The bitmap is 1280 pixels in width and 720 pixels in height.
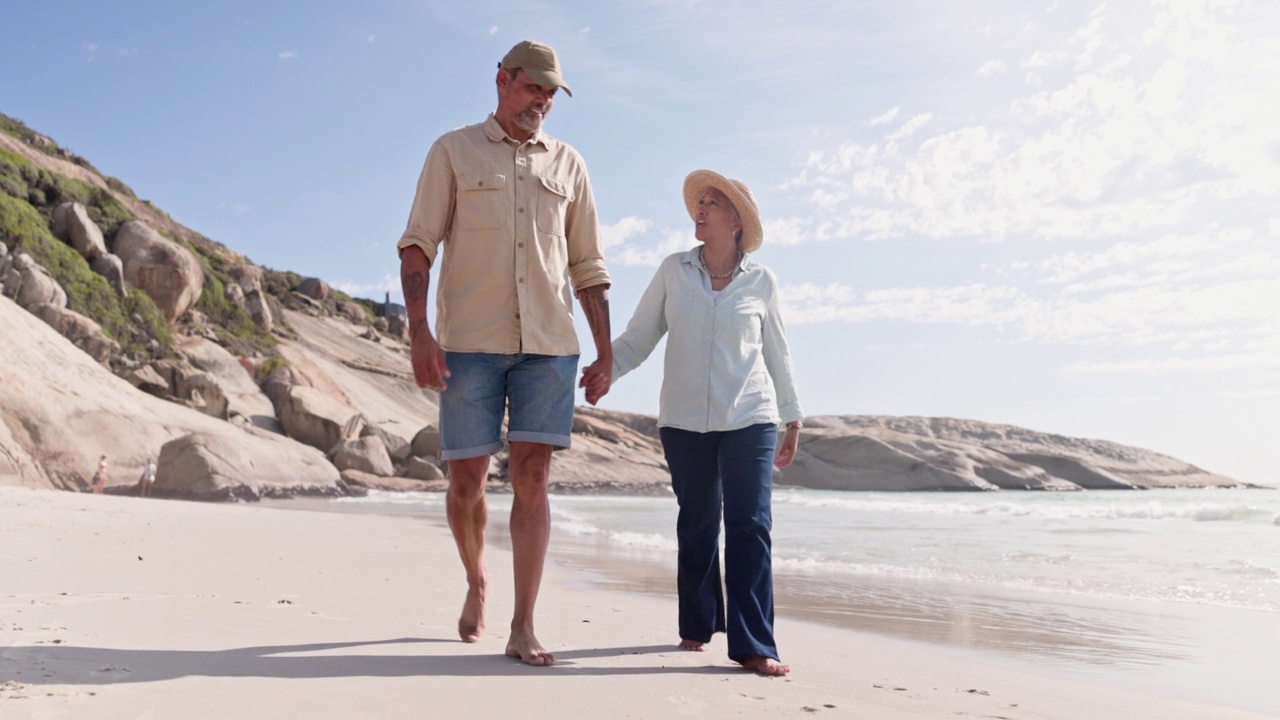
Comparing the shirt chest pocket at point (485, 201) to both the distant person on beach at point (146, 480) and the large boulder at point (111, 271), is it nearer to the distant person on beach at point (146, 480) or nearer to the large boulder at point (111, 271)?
the distant person on beach at point (146, 480)

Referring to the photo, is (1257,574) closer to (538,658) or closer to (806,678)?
(806,678)

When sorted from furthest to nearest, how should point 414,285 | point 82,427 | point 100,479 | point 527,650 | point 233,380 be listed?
point 233,380 → point 82,427 → point 100,479 → point 414,285 → point 527,650

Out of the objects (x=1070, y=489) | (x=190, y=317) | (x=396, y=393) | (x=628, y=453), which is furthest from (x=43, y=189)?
(x=1070, y=489)

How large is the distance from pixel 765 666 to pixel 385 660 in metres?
1.27

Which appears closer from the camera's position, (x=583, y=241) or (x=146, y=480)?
(x=583, y=241)

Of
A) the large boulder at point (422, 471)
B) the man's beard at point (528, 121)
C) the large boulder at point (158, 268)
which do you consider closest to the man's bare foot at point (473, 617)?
the man's beard at point (528, 121)

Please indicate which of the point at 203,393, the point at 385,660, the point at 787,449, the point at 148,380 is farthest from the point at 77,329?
the point at 787,449

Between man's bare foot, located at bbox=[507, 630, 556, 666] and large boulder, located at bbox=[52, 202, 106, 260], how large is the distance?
29172mm

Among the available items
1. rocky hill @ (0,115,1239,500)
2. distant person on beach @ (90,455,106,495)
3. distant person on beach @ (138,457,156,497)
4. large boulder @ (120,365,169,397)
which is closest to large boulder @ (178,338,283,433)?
rocky hill @ (0,115,1239,500)

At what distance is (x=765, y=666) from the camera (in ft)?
11.1

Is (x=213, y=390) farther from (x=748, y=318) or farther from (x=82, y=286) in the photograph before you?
(x=748, y=318)

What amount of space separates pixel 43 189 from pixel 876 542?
2808 cm

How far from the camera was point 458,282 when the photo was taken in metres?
3.61

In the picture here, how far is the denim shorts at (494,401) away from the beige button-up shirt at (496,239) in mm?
62
